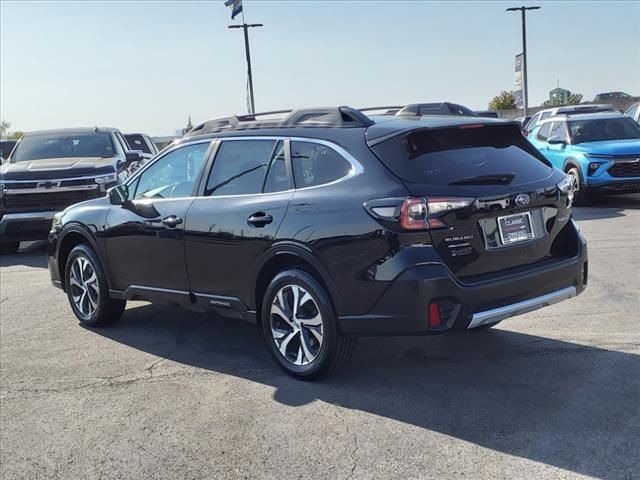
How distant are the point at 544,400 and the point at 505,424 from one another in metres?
0.45

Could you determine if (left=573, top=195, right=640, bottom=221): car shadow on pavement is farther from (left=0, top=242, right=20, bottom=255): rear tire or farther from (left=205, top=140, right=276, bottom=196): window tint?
(left=0, top=242, right=20, bottom=255): rear tire

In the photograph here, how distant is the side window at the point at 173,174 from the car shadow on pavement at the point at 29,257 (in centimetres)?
503

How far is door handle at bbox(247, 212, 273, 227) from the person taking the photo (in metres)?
4.89

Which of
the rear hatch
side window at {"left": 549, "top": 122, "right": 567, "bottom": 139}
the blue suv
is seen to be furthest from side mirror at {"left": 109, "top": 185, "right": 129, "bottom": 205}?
side window at {"left": 549, "top": 122, "right": 567, "bottom": 139}

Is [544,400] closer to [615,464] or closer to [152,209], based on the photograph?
[615,464]

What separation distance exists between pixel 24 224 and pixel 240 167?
6.79 metres

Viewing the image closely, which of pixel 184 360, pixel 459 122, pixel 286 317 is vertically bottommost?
pixel 184 360

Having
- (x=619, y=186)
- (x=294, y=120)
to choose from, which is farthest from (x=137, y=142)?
(x=294, y=120)

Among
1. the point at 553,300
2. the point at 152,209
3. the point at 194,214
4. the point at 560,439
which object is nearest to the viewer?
the point at 560,439

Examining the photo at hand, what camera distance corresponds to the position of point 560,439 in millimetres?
3803

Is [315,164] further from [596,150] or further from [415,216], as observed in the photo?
[596,150]

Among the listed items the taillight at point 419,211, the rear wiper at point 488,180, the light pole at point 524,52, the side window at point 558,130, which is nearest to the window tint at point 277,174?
the taillight at point 419,211

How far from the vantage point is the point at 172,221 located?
5.62 meters

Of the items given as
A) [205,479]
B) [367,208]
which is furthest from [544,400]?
[205,479]
